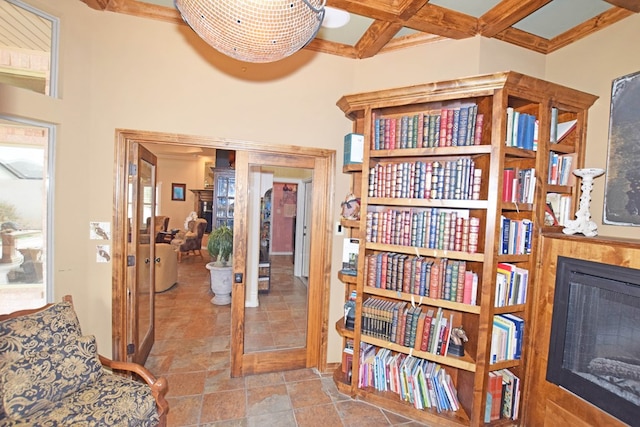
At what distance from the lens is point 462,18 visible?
2.13m

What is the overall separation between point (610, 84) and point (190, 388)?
13.5 feet

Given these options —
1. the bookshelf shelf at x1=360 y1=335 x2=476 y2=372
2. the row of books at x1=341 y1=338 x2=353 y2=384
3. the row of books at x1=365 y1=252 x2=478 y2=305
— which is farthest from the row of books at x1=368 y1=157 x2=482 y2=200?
the row of books at x1=341 y1=338 x2=353 y2=384

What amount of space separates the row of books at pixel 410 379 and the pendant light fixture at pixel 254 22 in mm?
2393

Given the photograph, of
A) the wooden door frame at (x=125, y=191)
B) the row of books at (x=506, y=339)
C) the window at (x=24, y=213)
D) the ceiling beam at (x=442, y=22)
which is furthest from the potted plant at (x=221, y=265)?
the ceiling beam at (x=442, y=22)

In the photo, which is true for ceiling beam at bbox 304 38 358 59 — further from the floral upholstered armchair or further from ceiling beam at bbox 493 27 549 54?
the floral upholstered armchair

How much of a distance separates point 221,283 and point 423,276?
331 cm

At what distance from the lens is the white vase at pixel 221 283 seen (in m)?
4.35

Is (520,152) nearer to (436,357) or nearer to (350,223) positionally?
(350,223)

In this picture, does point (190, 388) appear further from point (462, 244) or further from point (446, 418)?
point (462, 244)

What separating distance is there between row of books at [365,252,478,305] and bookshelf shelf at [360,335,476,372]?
43 cm

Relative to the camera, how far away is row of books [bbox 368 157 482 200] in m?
2.06

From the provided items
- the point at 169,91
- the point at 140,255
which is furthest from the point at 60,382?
the point at 169,91

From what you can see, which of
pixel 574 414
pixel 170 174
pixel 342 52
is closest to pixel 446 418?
pixel 574 414

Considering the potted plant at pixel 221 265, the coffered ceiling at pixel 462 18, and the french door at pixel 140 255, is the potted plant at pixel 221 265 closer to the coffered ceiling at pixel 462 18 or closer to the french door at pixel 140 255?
the french door at pixel 140 255
